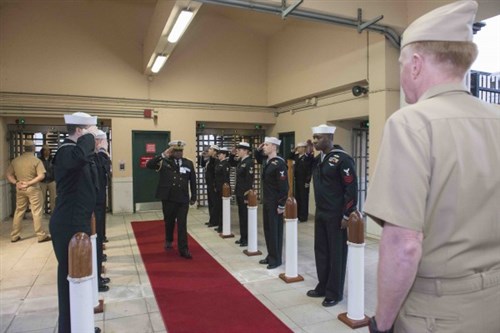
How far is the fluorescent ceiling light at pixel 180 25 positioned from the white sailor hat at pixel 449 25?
169 inches

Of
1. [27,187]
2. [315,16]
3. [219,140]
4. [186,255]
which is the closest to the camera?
[315,16]

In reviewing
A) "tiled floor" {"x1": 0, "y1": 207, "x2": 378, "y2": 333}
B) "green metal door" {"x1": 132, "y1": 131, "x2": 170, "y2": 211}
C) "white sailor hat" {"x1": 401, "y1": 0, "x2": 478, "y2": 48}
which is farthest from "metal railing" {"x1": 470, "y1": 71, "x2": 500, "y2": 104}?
"green metal door" {"x1": 132, "y1": 131, "x2": 170, "y2": 211}

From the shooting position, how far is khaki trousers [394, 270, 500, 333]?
1050mm

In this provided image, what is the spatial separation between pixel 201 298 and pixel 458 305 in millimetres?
3172

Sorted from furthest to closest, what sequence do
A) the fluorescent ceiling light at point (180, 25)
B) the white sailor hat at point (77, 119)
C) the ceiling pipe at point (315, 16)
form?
the fluorescent ceiling light at point (180, 25), the ceiling pipe at point (315, 16), the white sailor hat at point (77, 119)

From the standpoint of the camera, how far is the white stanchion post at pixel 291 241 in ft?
13.5

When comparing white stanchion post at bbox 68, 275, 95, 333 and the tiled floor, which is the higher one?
white stanchion post at bbox 68, 275, 95, 333

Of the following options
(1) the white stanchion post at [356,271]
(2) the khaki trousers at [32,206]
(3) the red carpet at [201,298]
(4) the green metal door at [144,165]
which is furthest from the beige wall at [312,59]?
(2) the khaki trousers at [32,206]

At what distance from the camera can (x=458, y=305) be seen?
1048 millimetres

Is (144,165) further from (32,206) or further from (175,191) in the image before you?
(175,191)

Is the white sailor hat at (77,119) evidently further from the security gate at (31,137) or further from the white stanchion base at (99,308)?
the security gate at (31,137)

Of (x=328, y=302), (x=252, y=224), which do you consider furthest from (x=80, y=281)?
(x=252, y=224)

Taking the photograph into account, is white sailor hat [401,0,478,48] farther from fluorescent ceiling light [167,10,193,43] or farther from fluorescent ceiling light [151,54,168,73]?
fluorescent ceiling light [151,54,168,73]

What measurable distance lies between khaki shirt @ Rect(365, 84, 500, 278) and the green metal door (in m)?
8.64
